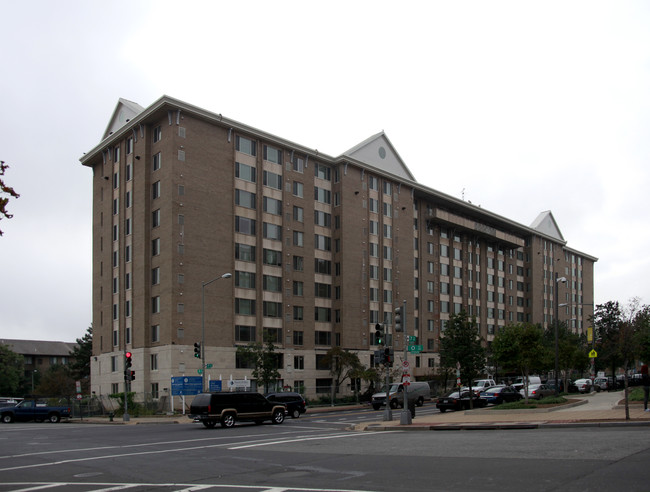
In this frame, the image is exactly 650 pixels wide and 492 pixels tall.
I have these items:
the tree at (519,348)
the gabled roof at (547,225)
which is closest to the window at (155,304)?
the tree at (519,348)

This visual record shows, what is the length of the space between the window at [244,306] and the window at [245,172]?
38.1 feet

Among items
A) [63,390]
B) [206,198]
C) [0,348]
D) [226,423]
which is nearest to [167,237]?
[206,198]

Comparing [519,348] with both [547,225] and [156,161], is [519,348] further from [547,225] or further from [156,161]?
[547,225]

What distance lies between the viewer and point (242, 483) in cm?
1356

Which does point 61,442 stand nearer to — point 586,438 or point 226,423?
point 226,423

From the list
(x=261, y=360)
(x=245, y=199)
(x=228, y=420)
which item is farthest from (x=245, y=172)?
(x=228, y=420)

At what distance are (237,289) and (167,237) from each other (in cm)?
856

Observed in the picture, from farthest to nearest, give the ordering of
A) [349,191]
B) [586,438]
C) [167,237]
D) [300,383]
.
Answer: [349,191], [300,383], [167,237], [586,438]

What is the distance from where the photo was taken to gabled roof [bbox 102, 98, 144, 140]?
65375mm

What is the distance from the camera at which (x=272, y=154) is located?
65938mm

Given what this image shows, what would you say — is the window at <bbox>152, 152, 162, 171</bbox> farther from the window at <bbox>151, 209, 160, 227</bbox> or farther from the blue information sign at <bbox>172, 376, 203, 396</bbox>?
the blue information sign at <bbox>172, 376, 203, 396</bbox>

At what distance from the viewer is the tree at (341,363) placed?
64438 mm

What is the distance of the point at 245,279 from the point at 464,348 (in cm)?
2530

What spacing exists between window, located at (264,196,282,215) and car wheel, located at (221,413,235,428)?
32.8 m
